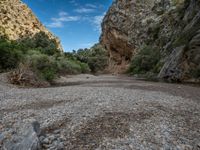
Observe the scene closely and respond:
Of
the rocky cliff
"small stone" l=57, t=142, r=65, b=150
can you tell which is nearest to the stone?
"small stone" l=57, t=142, r=65, b=150

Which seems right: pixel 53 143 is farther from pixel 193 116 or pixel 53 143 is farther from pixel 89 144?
pixel 193 116

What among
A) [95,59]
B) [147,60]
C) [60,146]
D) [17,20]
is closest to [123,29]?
[95,59]

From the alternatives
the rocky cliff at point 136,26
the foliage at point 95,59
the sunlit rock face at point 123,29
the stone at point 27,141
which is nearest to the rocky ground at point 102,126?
the stone at point 27,141

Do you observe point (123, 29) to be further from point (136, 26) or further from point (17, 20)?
point (17, 20)

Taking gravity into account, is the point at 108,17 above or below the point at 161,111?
above

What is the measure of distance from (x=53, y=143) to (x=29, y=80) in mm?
12039

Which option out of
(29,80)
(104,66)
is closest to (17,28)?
(104,66)

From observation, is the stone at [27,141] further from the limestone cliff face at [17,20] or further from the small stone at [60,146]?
the limestone cliff face at [17,20]

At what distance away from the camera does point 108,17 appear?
283ft

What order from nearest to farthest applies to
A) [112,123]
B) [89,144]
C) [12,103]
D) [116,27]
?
[89,144], [112,123], [12,103], [116,27]

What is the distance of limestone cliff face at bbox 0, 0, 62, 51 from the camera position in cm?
6232

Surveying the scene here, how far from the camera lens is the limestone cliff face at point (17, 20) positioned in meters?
62.3

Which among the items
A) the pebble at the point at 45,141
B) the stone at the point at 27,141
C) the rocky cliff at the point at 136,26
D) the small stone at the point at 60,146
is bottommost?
the small stone at the point at 60,146

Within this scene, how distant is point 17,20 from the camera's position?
69.1m
